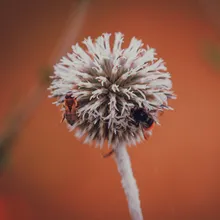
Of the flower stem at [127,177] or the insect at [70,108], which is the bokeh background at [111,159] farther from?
the insect at [70,108]

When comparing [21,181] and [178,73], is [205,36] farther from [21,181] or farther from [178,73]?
[21,181]

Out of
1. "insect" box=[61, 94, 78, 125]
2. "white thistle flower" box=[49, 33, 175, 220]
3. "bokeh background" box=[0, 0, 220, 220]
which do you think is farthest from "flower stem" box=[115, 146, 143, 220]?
"bokeh background" box=[0, 0, 220, 220]

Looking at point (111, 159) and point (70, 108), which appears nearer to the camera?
point (70, 108)

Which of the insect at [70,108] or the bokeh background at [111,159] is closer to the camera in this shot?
the insect at [70,108]

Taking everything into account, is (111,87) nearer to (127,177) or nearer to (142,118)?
(142,118)

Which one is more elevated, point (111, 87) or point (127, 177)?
point (111, 87)

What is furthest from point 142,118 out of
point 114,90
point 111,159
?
point 111,159

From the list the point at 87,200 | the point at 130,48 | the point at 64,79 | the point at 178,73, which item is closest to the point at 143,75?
the point at 130,48

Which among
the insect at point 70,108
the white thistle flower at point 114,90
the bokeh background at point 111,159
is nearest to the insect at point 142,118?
the white thistle flower at point 114,90
